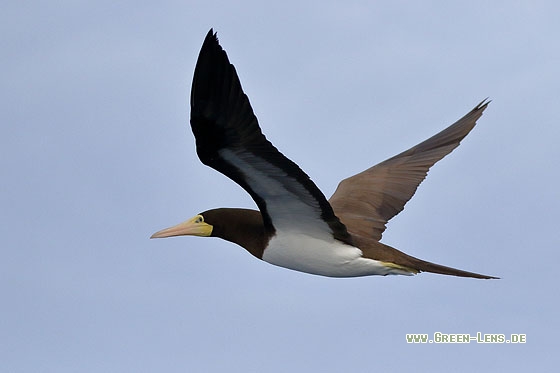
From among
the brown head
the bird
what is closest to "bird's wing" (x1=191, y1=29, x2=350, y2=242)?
the bird

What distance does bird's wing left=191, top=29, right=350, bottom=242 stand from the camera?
10.3 metres

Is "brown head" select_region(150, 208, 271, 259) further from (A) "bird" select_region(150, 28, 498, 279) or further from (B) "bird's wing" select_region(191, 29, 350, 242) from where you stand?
(B) "bird's wing" select_region(191, 29, 350, 242)

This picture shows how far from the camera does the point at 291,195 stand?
38.5 feet

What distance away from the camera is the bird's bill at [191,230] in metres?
13.2

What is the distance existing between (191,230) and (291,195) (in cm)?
199

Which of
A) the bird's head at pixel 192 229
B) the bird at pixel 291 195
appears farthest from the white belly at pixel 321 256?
the bird's head at pixel 192 229

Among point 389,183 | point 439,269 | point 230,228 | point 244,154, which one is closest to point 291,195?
point 244,154

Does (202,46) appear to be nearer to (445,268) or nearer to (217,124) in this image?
(217,124)

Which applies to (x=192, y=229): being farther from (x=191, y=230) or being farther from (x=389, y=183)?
(x=389, y=183)

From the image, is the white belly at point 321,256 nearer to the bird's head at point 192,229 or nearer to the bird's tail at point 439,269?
the bird's tail at point 439,269

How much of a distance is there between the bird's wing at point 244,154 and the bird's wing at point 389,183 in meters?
2.04

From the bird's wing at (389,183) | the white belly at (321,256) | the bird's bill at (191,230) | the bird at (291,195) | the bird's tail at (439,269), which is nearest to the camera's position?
the bird at (291,195)

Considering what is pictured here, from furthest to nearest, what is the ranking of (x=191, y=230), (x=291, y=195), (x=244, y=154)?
(x=191, y=230), (x=291, y=195), (x=244, y=154)

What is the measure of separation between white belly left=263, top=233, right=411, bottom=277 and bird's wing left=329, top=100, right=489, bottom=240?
1.52 metres
